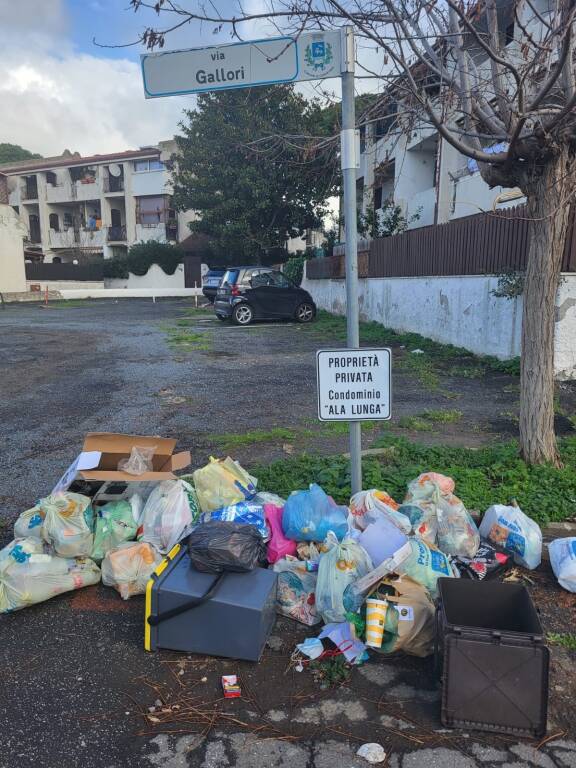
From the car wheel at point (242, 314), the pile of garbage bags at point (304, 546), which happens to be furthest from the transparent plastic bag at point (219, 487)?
the car wheel at point (242, 314)

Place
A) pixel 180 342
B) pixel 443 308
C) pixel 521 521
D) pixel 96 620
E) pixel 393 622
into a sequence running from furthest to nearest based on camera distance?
pixel 180 342, pixel 443 308, pixel 521 521, pixel 96 620, pixel 393 622

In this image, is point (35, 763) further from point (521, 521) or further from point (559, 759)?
point (521, 521)

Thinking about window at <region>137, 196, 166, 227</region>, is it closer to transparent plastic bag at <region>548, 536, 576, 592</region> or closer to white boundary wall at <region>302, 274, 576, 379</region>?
white boundary wall at <region>302, 274, 576, 379</region>

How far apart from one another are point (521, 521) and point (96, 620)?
2504 mm

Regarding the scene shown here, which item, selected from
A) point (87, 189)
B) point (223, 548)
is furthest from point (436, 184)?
point (87, 189)

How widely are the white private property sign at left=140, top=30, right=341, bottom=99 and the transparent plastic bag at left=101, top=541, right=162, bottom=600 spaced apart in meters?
2.61

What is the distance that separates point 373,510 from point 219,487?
3.26ft

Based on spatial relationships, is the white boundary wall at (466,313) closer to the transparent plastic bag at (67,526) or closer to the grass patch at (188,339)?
the grass patch at (188,339)

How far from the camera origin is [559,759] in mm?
2139

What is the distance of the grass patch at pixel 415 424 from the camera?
6141 mm

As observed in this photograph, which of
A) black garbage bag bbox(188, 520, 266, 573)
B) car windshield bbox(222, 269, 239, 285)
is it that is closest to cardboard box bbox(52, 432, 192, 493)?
black garbage bag bbox(188, 520, 266, 573)

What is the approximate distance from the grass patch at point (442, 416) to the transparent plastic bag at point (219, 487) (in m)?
3.27

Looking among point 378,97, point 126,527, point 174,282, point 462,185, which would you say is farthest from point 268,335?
point 174,282

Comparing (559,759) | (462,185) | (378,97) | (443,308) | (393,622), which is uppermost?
(462,185)
